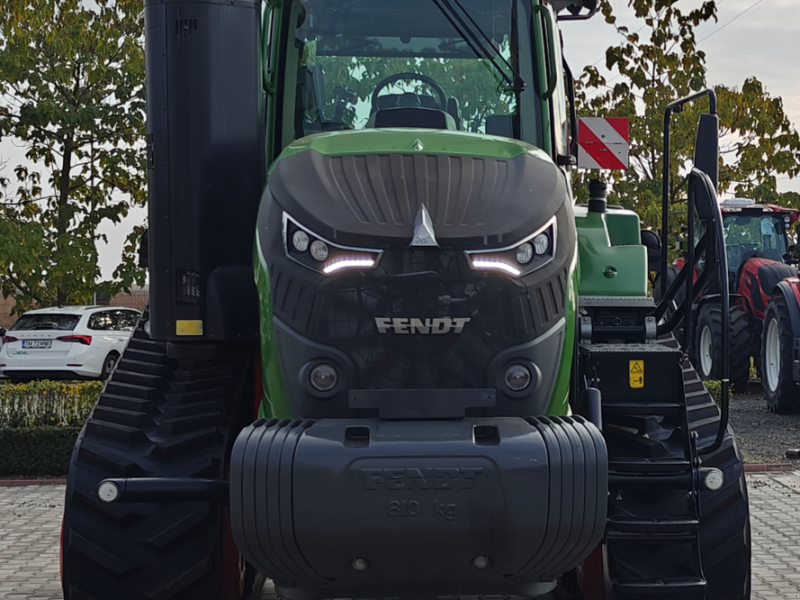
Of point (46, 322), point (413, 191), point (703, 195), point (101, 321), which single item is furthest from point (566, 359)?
point (101, 321)

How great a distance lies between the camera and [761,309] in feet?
53.2

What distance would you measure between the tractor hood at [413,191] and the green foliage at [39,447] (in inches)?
292

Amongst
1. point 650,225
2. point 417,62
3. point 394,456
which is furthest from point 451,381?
point 650,225

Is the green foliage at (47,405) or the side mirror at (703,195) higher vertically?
the side mirror at (703,195)

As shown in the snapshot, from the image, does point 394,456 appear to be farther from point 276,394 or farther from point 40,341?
point 40,341

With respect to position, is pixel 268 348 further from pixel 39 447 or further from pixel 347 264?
pixel 39 447

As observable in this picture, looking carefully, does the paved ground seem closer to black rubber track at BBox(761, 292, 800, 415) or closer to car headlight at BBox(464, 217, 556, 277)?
car headlight at BBox(464, 217, 556, 277)

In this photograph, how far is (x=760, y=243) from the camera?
59.2 feet

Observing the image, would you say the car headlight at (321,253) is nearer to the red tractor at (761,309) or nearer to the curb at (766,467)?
the curb at (766,467)

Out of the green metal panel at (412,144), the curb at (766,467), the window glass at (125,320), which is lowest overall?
the curb at (766,467)

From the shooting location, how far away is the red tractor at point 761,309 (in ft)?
46.4

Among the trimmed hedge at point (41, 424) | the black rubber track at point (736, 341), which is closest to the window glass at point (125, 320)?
the trimmed hedge at point (41, 424)

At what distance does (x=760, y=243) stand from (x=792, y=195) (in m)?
5.12

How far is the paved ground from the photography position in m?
6.41
